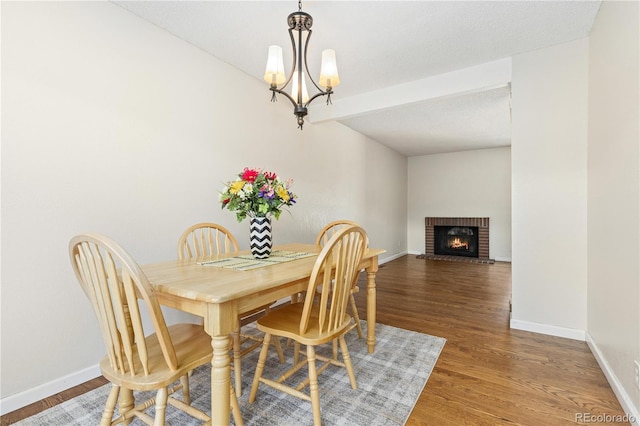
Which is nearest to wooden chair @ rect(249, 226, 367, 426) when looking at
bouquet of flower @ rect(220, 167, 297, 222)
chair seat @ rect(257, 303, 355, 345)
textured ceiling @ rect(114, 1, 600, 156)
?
chair seat @ rect(257, 303, 355, 345)

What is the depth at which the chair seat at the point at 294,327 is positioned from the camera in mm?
1387

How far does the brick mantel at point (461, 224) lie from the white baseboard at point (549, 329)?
391 cm

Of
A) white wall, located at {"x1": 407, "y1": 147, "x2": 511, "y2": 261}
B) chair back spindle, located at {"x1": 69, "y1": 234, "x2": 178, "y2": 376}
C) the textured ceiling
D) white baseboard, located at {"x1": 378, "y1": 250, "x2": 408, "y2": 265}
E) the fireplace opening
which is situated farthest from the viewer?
the fireplace opening

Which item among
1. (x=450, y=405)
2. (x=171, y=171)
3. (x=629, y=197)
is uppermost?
(x=171, y=171)

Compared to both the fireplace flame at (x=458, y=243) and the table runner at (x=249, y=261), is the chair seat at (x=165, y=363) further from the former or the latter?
the fireplace flame at (x=458, y=243)

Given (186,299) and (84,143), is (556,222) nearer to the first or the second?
(186,299)

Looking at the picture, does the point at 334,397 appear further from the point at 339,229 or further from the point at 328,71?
the point at 328,71

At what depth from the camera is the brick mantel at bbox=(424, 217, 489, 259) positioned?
239 inches

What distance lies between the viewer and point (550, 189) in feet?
7.87

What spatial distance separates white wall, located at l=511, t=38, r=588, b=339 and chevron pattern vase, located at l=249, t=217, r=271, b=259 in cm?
216

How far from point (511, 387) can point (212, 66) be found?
10.4 feet

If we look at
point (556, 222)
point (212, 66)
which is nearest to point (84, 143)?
point (212, 66)

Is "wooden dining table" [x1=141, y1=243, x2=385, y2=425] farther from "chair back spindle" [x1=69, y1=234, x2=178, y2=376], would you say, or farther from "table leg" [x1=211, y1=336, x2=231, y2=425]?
"chair back spindle" [x1=69, y1=234, x2=178, y2=376]

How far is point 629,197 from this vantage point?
1462 mm
